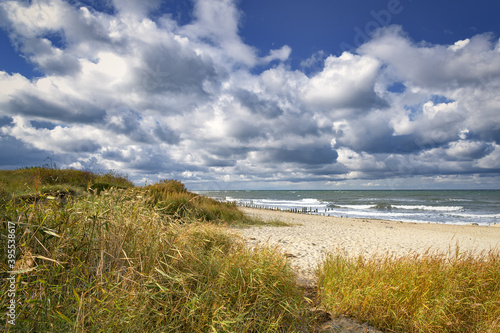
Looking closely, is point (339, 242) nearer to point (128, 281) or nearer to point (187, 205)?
point (187, 205)

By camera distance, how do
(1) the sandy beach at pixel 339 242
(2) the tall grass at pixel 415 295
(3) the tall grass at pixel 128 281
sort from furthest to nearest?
(1) the sandy beach at pixel 339 242, (2) the tall grass at pixel 415 295, (3) the tall grass at pixel 128 281

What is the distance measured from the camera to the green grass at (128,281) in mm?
2605

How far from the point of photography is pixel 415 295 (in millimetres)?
4312

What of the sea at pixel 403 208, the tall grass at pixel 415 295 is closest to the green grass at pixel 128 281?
the tall grass at pixel 415 295

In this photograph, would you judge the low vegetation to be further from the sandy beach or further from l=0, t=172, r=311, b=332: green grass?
the sandy beach

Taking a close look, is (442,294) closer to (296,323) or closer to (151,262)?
(296,323)

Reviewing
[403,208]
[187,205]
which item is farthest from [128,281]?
[403,208]

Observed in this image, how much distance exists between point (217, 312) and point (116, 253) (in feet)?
4.61

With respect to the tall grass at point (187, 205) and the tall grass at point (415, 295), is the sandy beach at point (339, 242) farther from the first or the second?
the tall grass at point (187, 205)

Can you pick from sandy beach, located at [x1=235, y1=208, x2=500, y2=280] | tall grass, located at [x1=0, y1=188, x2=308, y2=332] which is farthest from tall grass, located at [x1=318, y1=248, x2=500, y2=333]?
tall grass, located at [x1=0, y1=188, x2=308, y2=332]

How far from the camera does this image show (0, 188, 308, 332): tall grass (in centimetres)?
261

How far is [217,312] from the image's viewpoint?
10.1 feet

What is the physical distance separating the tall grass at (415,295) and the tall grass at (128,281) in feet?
3.06

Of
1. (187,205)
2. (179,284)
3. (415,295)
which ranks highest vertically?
(187,205)
